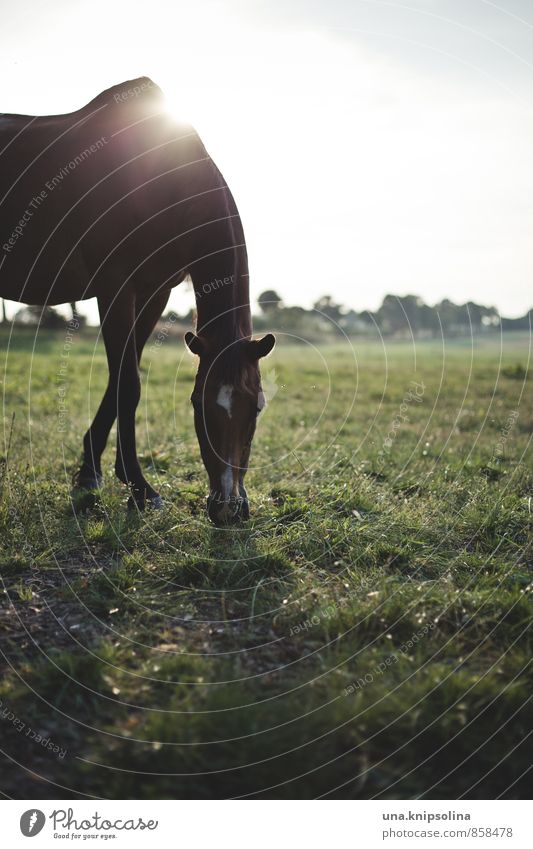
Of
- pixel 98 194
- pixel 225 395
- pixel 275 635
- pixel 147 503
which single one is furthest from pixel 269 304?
pixel 275 635

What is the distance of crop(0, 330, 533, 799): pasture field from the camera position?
8.87ft

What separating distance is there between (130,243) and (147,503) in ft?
8.45

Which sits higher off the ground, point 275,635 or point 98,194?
point 98,194

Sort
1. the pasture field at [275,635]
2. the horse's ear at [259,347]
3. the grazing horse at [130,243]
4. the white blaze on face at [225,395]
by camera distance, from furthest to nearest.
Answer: the grazing horse at [130,243]
the horse's ear at [259,347]
the white blaze on face at [225,395]
the pasture field at [275,635]

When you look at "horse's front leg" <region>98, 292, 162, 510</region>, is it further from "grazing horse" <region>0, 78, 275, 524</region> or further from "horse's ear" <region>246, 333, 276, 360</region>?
"horse's ear" <region>246, 333, 276, 360</region>

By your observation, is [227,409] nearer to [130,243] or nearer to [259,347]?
[259,347]

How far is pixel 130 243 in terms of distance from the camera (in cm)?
610

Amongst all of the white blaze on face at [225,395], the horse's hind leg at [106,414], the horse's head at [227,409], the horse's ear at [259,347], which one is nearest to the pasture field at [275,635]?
the horse's hind leg at [106,414]

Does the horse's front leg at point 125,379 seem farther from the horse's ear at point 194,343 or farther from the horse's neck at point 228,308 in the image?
the horse's ear at point 194,343

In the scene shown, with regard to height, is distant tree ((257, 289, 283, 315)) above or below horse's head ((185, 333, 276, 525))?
above

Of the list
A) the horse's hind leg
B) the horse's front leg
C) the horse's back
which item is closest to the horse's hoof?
the horse's front leg

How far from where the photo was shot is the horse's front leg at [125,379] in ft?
19.7
